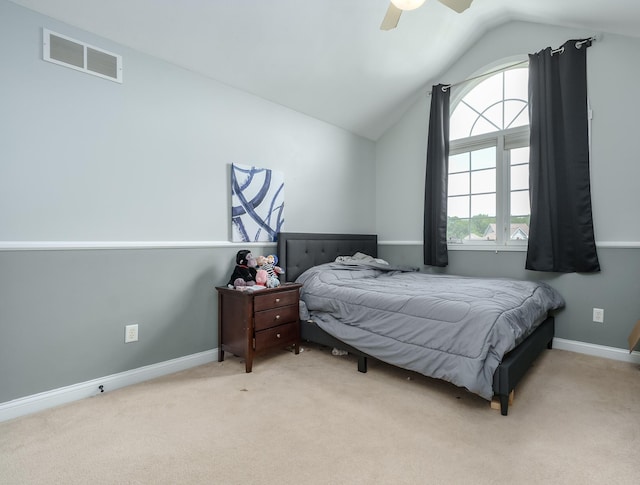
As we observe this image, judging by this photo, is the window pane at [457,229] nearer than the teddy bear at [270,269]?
No

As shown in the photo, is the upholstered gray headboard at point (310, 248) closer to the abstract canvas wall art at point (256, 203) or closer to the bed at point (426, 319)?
the bed at point (426, 319)

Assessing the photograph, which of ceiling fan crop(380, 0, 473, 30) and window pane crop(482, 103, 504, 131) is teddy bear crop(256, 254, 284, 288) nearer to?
ceiling fan crop(380, 0, 473, 30)

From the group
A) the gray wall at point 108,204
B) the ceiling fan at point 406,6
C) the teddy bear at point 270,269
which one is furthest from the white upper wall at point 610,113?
the teddy bear at point 270,269

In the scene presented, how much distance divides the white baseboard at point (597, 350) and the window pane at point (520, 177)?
1.51 meters

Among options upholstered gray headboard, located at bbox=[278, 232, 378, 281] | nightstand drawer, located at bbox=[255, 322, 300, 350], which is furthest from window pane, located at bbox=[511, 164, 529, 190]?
nightstand drawer, located at bbox=[255, 322, 300, 350]

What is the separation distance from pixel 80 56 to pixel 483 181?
371 centimetres

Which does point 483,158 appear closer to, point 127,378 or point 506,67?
point 506,67

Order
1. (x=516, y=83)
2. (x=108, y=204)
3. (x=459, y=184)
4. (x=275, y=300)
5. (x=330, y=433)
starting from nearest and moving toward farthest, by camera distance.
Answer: (x=330, y=433) → (x=108, y=204) → (x=275, y=300) → (x=516, y=83) → (x=459, y=184)

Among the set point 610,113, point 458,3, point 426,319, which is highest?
point 458,3

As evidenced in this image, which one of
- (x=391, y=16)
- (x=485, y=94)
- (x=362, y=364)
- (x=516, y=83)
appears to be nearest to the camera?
(x=391, y=16)

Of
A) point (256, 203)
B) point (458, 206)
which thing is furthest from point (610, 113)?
point (256, 203)

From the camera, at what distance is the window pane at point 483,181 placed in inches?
142

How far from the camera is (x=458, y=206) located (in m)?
3.87

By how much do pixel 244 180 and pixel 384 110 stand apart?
2098 millimetres
